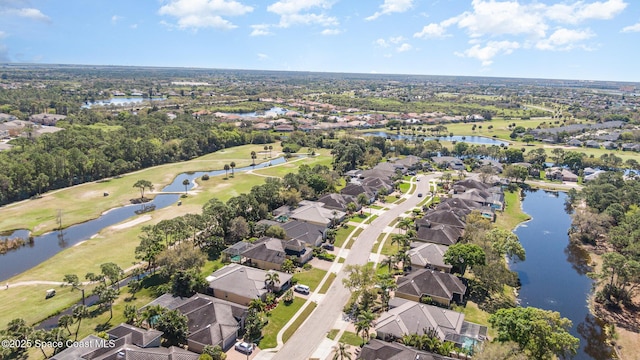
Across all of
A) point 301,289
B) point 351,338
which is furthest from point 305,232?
point 351,338

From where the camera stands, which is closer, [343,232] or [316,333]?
[316,333]

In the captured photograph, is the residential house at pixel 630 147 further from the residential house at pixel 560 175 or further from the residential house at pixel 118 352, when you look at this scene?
the residential house at pixel 118 352

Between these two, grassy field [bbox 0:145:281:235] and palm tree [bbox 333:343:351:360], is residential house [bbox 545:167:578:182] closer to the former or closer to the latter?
grassy field [bbox 0:145:281:235]

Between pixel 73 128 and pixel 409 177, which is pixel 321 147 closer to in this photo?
pixel 409 177

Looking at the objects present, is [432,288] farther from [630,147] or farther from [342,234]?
[630,147]

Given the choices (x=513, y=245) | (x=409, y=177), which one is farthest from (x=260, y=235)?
(x=409, y=177)

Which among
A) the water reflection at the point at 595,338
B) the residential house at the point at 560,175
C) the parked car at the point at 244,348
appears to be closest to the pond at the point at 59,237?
the parked car at the point at 244,348
